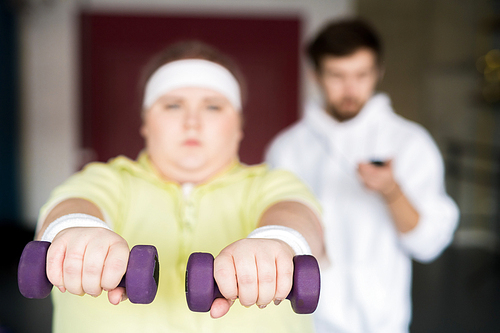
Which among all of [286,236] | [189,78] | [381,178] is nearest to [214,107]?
[189,78]

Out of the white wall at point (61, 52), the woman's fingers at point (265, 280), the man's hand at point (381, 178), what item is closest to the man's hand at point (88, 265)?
the woman's fingers at point (265, 280)

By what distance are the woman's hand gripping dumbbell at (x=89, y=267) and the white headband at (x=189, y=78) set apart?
1.11ft

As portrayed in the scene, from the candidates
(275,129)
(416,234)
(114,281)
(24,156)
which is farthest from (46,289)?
(24,156)

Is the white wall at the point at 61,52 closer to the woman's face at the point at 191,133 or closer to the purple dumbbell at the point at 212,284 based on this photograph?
the woman's face at the point at 191,133

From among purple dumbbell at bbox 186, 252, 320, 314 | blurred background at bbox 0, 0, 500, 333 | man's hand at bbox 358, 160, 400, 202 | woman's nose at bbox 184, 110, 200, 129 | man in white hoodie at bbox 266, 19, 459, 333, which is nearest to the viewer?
purple dumbbell at bbox 186, 252, 320, 314

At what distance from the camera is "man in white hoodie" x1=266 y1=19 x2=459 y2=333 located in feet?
4.05

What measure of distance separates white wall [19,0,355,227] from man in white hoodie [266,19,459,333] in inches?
79.0

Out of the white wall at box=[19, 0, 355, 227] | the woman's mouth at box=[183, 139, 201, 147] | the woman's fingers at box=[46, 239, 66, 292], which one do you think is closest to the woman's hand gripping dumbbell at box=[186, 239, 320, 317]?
the woman's fingers at box=[46, 239, 66, 292]

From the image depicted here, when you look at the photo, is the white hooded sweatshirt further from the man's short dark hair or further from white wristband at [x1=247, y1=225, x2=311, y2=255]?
white wristband at [x1=247, y1=225, x2=311, y2=255]

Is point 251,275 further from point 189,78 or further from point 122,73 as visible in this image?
point 122,73

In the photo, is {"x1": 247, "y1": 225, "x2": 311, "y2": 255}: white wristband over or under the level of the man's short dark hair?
under

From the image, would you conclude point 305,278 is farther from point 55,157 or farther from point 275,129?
point 55,157

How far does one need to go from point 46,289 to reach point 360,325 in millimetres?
1072

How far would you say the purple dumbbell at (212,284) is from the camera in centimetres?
39
